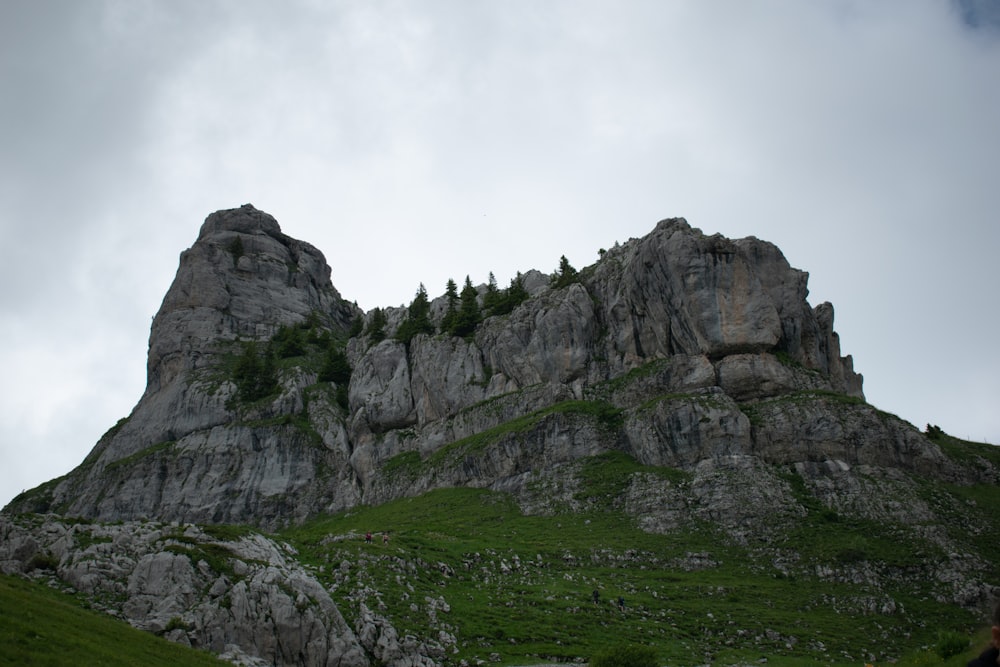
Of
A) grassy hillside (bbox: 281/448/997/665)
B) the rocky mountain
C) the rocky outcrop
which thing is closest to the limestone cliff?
the rocky mountain

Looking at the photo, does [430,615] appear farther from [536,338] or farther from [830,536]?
[536,338]

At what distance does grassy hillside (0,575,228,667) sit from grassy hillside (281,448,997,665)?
1537 centimetres

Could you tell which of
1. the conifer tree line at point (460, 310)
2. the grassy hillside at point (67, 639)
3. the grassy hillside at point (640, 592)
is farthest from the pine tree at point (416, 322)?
the grassy hillside at point (67, 639)

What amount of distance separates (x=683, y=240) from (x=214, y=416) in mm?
85470

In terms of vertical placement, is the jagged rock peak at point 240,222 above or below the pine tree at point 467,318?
above

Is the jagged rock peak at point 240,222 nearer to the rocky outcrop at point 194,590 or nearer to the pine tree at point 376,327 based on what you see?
the pine tree at point 376,327

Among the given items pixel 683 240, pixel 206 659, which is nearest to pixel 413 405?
pixel 683 240

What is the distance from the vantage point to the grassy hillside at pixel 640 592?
47375 millimetres

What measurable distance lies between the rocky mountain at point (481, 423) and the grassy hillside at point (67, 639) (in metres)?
4.84

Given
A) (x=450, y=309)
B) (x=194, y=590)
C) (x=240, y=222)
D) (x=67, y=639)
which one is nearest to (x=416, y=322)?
(x=450, y=309)

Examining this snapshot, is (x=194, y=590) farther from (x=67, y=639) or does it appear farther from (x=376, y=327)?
(x=376, y=327)

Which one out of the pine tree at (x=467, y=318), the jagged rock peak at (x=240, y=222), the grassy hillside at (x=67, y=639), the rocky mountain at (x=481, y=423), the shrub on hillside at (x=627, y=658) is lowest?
the shrub on hillside at (x=627, y=658)

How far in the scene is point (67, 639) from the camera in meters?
26.4

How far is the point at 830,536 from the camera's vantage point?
6394 cm
